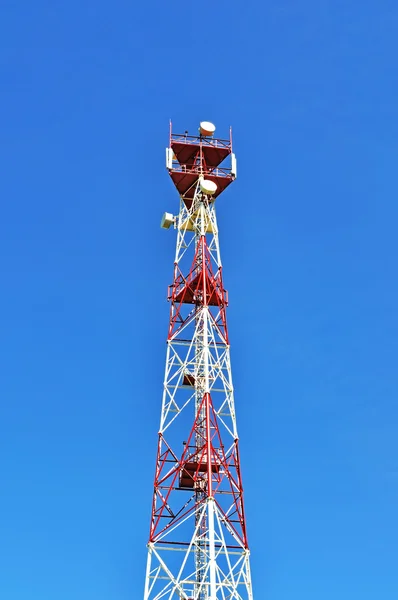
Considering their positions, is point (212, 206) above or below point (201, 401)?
above

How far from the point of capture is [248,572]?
131 feet

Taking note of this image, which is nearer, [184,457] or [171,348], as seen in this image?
[184,457]

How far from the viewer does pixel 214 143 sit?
56.9 meters

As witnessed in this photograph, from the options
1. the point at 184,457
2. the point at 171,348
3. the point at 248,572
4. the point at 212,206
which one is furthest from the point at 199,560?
the point at 212,206

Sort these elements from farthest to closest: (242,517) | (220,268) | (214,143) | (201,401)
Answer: (214,143) → (220,268) → (201,401) → (242,517)

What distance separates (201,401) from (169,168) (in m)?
18.8

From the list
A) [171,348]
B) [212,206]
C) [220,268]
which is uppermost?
[212,206]

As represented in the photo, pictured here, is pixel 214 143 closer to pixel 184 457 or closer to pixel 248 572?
pixel 184 457

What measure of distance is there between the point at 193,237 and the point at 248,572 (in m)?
24.6

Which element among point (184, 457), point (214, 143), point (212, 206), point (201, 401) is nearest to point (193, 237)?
point (212, 206)
